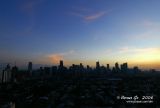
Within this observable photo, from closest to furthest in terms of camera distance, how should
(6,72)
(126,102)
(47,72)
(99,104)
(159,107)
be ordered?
(159,107) < (126,102) < (99,104) < (6,72) < (47,72)

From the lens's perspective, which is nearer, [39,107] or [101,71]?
[39,107]

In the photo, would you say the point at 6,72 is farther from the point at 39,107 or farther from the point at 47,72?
the point at 39,107

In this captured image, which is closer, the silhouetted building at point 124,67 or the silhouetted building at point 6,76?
the silhouetted building at point 6,76

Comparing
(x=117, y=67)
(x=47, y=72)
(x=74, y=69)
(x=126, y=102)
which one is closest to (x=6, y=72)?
(x=47, y=72)

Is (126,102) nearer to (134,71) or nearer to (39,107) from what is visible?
(39,107)

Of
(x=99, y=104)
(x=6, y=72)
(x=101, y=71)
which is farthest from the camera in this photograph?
(x=101, y=71)

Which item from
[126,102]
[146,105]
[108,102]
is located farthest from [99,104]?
[146,105]

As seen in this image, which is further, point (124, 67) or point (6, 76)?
point (124, 67)

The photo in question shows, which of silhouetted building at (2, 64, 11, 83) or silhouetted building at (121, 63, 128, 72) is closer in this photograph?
silhouetted building at (2, 64, 11, 83)

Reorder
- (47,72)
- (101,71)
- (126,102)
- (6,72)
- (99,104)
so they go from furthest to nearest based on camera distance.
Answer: (101,71) < (47,72) < (6,72) < (99,104) < (126,102)
